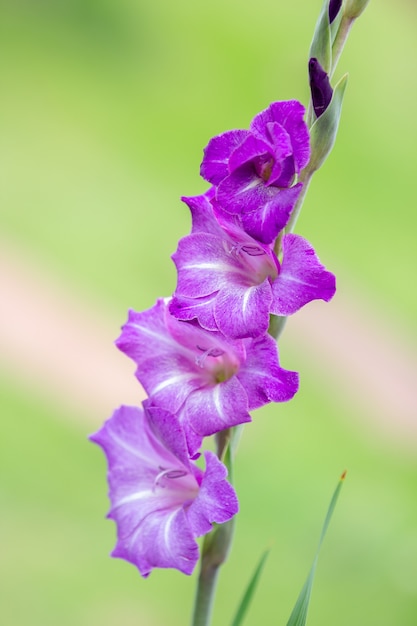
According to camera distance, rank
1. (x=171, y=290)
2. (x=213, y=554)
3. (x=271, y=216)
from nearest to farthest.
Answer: (x=271, y=216)
(x=213, y=554)
(x=171, y=290)

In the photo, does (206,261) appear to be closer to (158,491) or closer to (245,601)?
(158,491)

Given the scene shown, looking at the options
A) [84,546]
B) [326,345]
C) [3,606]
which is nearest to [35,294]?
[326,345]

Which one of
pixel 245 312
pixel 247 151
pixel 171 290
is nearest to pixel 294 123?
pixel 247 151

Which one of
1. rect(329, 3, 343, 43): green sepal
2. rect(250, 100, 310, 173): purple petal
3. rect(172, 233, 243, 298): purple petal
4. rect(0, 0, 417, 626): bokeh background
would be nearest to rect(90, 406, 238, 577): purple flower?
rect(172, 233, 243, 298): purple petal

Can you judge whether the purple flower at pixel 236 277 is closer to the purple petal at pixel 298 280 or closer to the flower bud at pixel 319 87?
the purple petal at pixel 298 280

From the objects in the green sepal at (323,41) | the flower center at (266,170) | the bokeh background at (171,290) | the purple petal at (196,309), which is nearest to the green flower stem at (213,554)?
the purple petal at (196,309)

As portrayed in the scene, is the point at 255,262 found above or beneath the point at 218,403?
above
